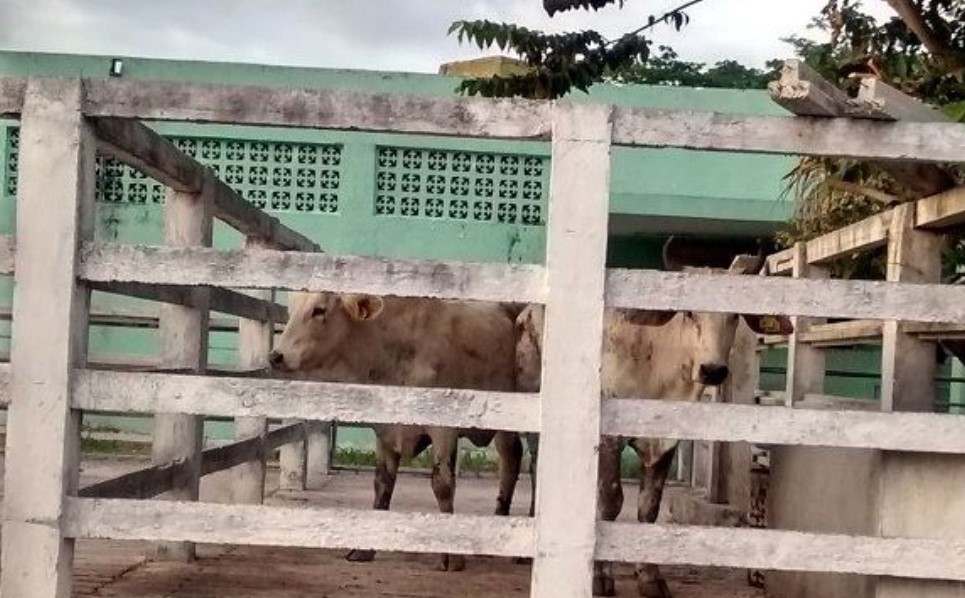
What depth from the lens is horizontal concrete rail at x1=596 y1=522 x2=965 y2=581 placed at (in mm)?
4262

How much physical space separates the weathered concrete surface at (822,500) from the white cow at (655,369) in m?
0.60

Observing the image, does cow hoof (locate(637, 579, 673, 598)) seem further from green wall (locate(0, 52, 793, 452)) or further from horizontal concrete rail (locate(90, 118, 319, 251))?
green wall (locate(0, 52, 793, 452))

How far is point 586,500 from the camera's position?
4227 mm

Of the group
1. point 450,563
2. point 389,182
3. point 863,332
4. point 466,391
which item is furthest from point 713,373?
point 389,182

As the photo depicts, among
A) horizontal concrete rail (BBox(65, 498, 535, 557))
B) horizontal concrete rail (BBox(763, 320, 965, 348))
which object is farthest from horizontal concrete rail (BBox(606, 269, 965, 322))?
horizontal concrete rail (BBox(65, 498, 535, 557))

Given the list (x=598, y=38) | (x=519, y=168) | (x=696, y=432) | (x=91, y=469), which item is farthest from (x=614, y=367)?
(x=519, y=168)

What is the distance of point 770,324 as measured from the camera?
23.8 feet

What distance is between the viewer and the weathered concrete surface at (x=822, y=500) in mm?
4980

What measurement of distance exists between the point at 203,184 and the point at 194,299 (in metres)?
0.59

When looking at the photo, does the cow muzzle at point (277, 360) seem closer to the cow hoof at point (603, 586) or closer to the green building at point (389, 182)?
the cow hoof at point (603, 586)

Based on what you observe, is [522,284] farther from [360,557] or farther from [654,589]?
[360,557]

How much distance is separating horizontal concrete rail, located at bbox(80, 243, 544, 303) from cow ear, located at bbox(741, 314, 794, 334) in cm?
318

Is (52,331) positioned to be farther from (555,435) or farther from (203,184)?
(203,184)

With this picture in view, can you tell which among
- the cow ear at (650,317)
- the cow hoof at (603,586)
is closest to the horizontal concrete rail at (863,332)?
the cow ear at (650,317)
